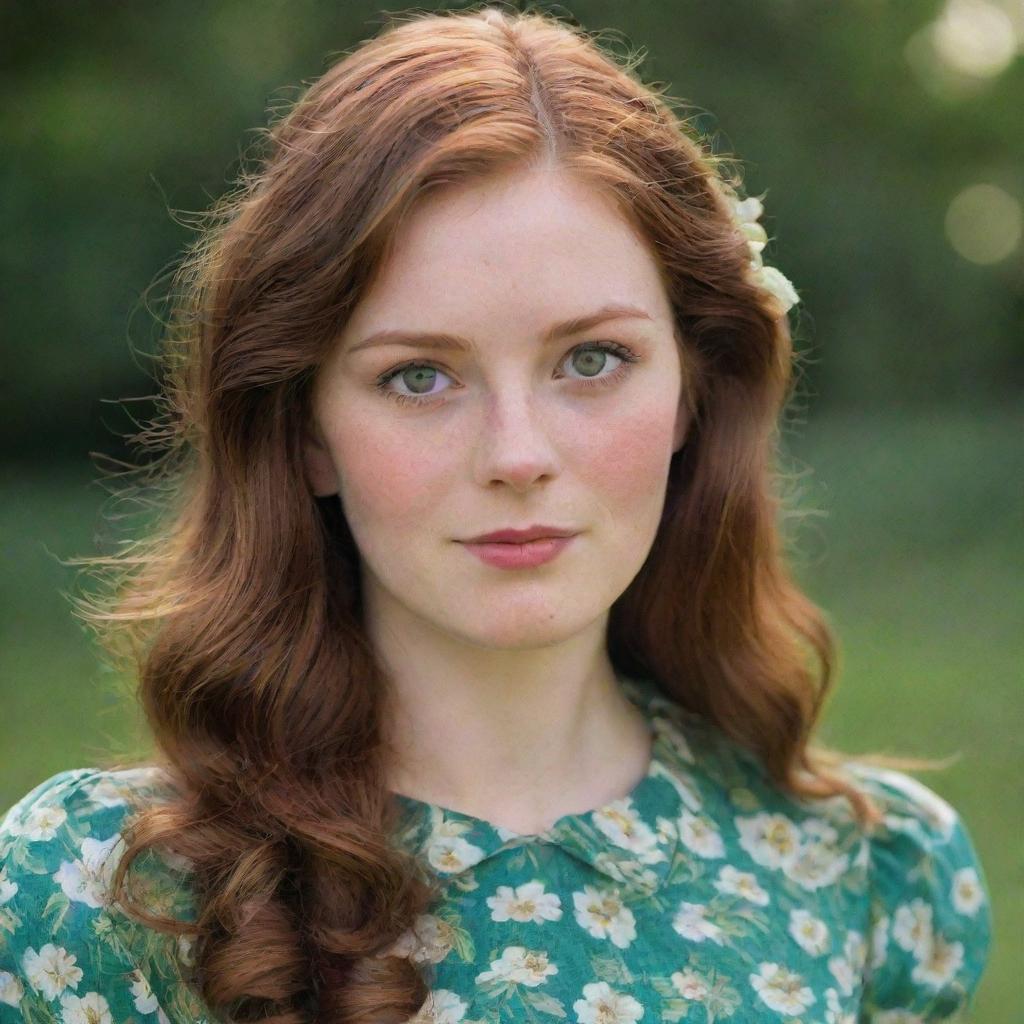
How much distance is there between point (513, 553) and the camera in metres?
1.93

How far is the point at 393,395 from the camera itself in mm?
1939

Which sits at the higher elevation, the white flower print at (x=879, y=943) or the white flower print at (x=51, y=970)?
the white flower print at (x=51, y=970)

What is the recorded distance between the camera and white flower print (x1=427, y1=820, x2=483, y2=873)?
1977 mm

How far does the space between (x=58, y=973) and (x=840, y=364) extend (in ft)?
35.4

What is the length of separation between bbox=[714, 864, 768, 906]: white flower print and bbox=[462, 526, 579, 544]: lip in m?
0.58

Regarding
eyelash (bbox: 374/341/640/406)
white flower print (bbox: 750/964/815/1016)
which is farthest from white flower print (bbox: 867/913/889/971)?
eyelash (bbox: 374/341/640/406)

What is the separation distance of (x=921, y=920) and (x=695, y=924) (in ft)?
1.52

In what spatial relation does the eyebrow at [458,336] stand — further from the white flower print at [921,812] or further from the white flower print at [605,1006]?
the white flower print at [921,812]

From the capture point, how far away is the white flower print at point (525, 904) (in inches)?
77.3

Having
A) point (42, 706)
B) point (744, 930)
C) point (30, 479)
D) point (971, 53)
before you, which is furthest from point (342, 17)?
point (744, 930)

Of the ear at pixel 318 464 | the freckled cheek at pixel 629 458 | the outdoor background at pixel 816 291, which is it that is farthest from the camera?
the outdoor background at pixel 816 291

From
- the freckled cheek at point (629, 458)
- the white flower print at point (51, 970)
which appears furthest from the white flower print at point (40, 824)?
the freckled cheek at point (629, 458)

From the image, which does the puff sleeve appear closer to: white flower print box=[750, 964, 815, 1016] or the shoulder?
white flower print box=[750, 964, 815, 1016]

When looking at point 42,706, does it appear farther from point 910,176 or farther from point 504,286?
point 910,176
